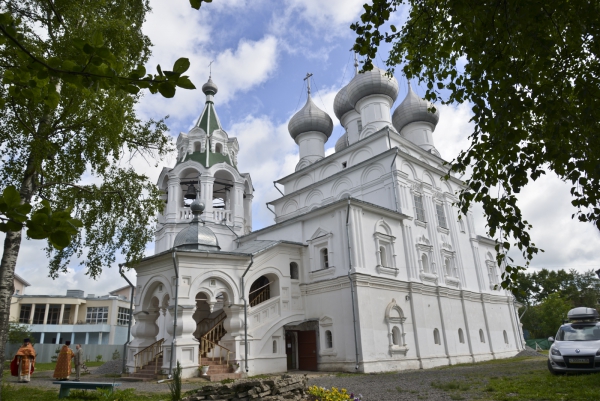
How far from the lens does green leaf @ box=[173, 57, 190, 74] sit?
234 centimetres

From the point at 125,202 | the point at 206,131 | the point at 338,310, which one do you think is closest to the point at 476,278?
the point at 338,310

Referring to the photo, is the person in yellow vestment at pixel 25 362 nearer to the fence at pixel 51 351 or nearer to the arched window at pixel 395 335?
the arched window at pixel 395 335

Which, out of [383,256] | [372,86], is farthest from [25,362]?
[372,86]

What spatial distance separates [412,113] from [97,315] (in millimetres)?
36981

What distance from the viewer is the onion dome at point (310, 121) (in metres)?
25.5

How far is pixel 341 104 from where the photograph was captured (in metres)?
25.5

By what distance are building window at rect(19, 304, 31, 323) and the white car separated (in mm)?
45550

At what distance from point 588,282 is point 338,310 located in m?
47.7

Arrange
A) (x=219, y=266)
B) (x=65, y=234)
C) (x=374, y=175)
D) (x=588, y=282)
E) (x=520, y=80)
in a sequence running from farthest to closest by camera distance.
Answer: (x=588, y=282) < (x=374, y=175) < (x=219, y=266) < (x=520, y=80) < (x=65, y=234)

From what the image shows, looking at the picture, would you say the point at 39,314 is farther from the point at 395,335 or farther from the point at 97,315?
the point at 395,335

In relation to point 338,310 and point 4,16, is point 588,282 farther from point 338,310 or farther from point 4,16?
point 4,16

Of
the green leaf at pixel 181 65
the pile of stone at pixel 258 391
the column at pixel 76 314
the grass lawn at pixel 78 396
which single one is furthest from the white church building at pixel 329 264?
the column at pixel 76 314

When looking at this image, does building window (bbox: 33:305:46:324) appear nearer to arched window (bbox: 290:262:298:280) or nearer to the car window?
arched window (bbox: 290:262:298:280)

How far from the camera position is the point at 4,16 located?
2.23m
